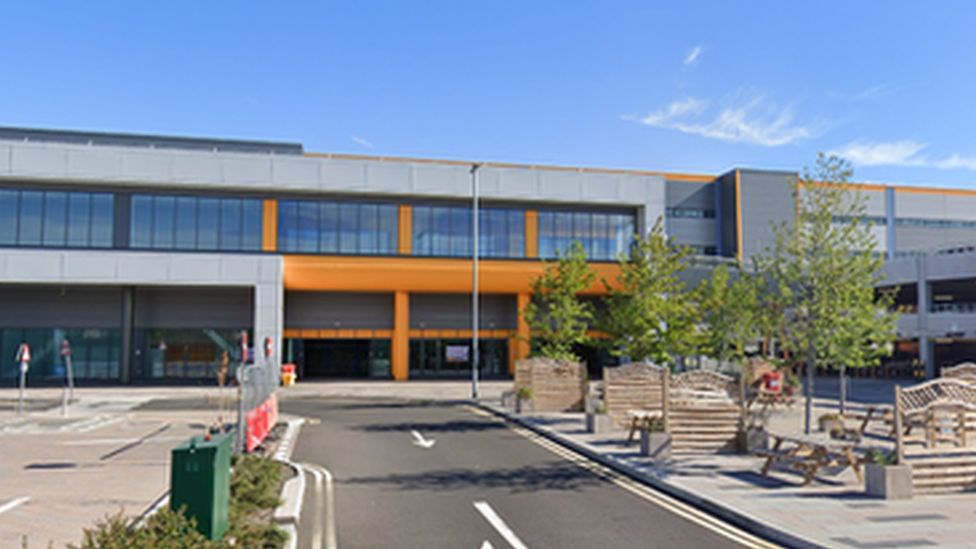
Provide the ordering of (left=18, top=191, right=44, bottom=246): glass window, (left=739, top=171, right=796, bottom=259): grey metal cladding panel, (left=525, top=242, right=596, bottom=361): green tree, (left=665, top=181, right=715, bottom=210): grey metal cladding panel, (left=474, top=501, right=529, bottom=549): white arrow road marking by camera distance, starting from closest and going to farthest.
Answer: (left=474, top=501, right=529, bottom=549): white arrow road marking → (left=525, top=242, right=596, bottom=361): green tree → (left=18, top=191, right=44, bottom=246): glass window → (left=739, top=171, right=796, bottom=259): grey metal cladding panel → (left=665, top=181, right=715, bottom=210): grey metal cladding panel

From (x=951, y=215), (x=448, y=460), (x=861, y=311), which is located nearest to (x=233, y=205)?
(x=448, y=460)

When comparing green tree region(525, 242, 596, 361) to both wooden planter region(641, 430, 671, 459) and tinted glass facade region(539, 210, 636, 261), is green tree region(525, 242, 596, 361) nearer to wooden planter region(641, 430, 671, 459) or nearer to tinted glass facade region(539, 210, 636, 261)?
wooden planter region(641, 430, 671, 459)

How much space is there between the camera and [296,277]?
44156 mm

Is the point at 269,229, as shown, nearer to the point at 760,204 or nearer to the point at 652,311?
the point at 652,311

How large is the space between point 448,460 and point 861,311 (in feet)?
33.7

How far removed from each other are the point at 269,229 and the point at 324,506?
34347 millimetres

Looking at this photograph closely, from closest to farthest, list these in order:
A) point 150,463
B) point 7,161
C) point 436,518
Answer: point 436,518 → point 150,463 → point 7,161

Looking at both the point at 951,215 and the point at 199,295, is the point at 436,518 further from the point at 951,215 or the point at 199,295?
the point at 951,215

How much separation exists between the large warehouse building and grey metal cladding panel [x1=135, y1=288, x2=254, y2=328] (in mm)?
82

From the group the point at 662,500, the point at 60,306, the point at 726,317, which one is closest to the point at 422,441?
the point at 662,500

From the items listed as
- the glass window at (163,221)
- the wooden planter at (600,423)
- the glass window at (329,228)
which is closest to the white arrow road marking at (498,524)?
the wooden planter at (600,423)

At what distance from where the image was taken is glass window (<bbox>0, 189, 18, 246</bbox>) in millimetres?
41406

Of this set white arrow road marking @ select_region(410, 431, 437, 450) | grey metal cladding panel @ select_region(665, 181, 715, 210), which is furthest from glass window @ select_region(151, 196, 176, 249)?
grey metal cladding panel @ select_region(665, 181, 715, 210)

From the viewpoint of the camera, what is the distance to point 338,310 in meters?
47.3
